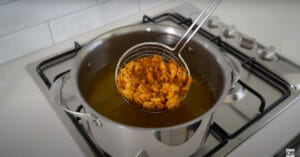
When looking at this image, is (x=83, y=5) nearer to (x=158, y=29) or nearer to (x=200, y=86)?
(x=158, y=29)

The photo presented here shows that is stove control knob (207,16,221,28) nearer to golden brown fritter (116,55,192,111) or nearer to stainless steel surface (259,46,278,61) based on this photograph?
stainless steel surface (259,46,278,61)

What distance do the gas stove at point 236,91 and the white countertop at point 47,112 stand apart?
0.06 feet

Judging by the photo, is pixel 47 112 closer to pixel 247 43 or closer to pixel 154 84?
pixel 154 84

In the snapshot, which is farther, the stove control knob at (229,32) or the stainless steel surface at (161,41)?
the stove control knob at (229,32)

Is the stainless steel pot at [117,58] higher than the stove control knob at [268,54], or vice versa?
the stainless steel pot at [117,58]

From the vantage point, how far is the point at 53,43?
29.9 inches

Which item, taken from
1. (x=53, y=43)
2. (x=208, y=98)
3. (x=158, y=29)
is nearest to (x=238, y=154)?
(x=208, y=98)

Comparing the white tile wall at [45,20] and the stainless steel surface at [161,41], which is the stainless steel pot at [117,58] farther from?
the white tile wall at [45,20]

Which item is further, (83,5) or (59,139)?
(83,5)

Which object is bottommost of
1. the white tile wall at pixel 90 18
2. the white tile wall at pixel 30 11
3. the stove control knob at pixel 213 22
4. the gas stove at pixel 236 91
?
the gas stove at pixel 236 91

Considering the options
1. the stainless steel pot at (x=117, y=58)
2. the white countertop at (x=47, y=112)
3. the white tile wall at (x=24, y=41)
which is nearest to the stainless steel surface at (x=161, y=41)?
the stainless steel pot at (x=117, y=58)

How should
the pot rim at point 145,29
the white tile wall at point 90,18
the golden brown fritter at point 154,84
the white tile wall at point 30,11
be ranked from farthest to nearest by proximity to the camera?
the white tile wall at point 90,18 → the white tile wall at point 30,11 → the golden brown fritter at point 154,84 → the pot rim at point 145,29

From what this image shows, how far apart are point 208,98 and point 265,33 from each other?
376mm

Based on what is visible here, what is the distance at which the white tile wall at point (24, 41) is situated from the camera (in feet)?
2.23
